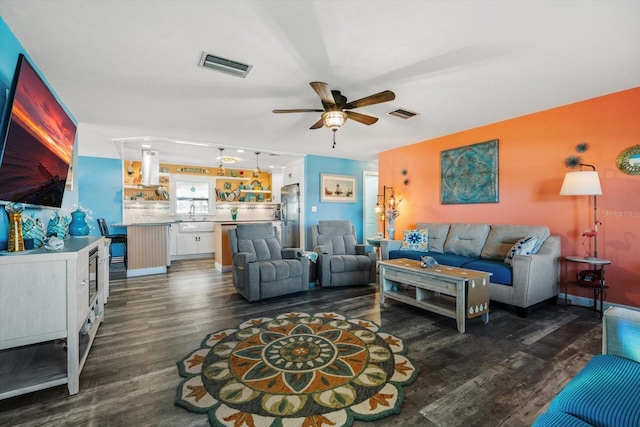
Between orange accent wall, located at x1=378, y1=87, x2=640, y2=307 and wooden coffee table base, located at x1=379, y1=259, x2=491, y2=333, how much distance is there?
171 centimetres

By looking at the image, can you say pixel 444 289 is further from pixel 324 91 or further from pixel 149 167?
pixel 149 167

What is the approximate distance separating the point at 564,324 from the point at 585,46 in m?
2.64

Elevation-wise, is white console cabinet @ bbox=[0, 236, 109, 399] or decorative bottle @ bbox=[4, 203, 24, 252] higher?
decorative bottle @ bbox=[4, 203, 24, 252]

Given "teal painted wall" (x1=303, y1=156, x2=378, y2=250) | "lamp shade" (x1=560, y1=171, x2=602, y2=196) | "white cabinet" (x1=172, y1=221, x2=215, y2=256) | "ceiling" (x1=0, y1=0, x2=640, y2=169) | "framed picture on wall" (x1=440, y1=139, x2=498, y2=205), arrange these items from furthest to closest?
"white cabinet" (x1=172, y1=221, x2=215, y2=256) < "teal painted wall" (x1=303, y1=156, x2=378, y2=250) < "framed picture on wall" (x1=440, y1=139, x2=498, y2=205) < "lamp shade" (x1=560, y1=171, x2=602, y2=196) < "ceiling" (x1=0, y1=0, x2=640, y2=169)

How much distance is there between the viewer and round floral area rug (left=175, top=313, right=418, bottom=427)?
5.32 ft

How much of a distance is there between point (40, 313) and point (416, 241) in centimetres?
442

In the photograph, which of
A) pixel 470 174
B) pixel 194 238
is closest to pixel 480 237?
pixel 470 174

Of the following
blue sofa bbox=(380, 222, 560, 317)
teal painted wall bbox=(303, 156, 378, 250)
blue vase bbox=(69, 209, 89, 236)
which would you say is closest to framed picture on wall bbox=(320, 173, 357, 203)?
teal painted wall bbox=(303, 156, 378, 250)

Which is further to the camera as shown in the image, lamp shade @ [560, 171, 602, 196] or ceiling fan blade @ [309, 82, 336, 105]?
lamp shade @ [560, 171, 602, 196]

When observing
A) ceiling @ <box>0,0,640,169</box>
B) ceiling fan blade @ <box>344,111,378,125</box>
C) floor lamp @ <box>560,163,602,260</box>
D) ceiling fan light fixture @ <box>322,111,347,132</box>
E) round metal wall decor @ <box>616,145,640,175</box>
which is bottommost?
floor lamp @ <box>560,163,602,260</box>

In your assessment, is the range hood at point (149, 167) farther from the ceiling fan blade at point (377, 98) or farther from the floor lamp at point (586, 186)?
the floor lamp at point (586, 186)

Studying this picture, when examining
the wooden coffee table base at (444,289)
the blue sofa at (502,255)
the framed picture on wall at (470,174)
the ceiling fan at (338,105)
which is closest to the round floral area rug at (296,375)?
the wooden coffee table base at (444,289)

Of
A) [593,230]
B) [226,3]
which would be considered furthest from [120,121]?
[593,230]

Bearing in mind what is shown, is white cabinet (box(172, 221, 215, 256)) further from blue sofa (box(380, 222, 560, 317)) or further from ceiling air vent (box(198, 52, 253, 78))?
ceiling air vent (box(198, 52, 253, 78))
